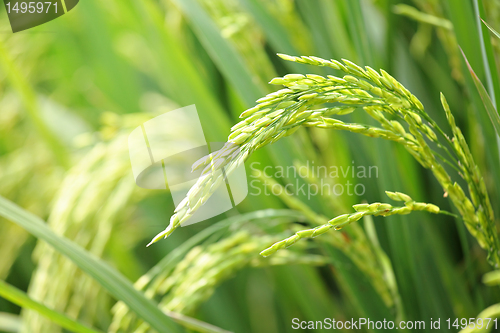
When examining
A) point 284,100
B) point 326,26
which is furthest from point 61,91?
point 284,100

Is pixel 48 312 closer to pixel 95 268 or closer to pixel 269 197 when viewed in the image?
pixel 95 268

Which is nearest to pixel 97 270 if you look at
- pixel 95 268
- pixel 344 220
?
pixel 95 268

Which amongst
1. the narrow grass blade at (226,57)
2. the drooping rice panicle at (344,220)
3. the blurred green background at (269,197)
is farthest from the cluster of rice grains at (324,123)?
the narrow grass blade at (226,57)

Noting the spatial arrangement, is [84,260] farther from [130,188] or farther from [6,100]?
[6,100]

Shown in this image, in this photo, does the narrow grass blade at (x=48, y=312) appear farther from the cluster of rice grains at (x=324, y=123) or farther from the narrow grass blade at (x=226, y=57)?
the narrow grass blade at (x=226, y=57)

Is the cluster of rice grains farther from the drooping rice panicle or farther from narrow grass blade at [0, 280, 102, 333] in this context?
narrow grass blade at [0, 280, 102, 333]
